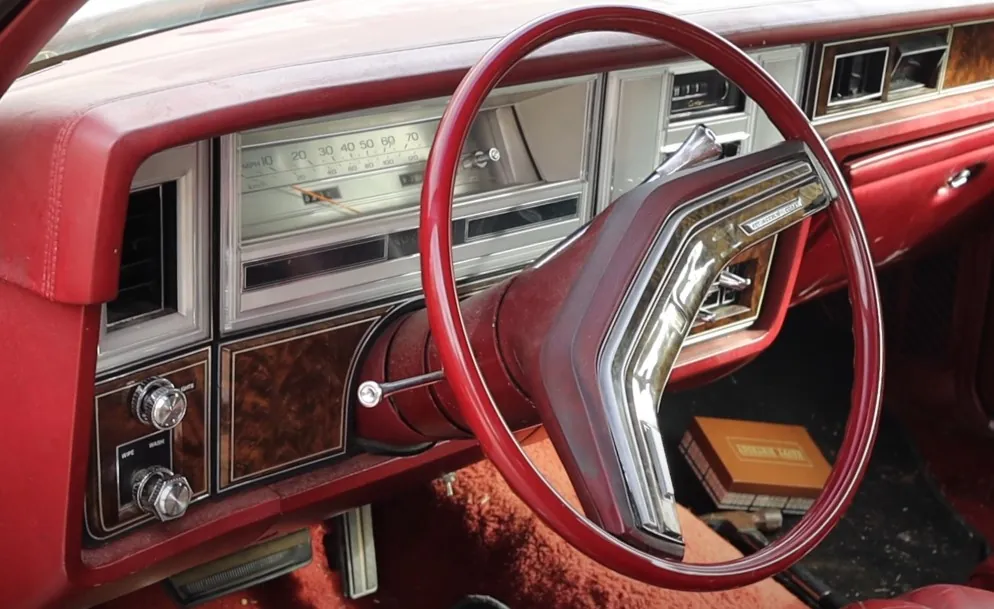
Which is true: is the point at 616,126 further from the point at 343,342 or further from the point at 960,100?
the point at 960,100

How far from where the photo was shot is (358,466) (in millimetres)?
1435

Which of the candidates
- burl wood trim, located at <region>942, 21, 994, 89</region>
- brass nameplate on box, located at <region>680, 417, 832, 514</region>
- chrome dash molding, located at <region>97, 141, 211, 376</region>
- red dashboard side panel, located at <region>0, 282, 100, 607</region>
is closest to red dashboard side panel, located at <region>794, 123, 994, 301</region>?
burl wood trim, located at <region>942, 21, 994, 89</region>

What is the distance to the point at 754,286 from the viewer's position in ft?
5.92

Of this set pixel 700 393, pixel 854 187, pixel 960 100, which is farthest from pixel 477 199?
pixel 700 393

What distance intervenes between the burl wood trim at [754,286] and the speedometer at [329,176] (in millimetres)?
560

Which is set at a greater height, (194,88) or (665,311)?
(194,88)

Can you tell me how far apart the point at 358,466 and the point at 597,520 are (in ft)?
1.64

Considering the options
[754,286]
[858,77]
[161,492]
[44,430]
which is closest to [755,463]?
[754,286]

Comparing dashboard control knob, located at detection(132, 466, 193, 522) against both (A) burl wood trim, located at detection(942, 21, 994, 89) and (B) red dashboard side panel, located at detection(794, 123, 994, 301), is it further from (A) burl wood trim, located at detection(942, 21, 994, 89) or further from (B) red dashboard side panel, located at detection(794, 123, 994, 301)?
(A) burl wood trim, located at detection(942, 21, 994, 89)

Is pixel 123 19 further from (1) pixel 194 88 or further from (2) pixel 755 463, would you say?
(2) pixel 755 463

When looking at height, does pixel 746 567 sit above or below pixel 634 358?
below

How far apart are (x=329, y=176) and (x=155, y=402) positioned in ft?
1.01

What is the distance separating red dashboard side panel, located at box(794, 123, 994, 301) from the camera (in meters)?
1.83

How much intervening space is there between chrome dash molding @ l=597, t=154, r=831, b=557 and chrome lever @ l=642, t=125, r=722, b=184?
0.09 metres
